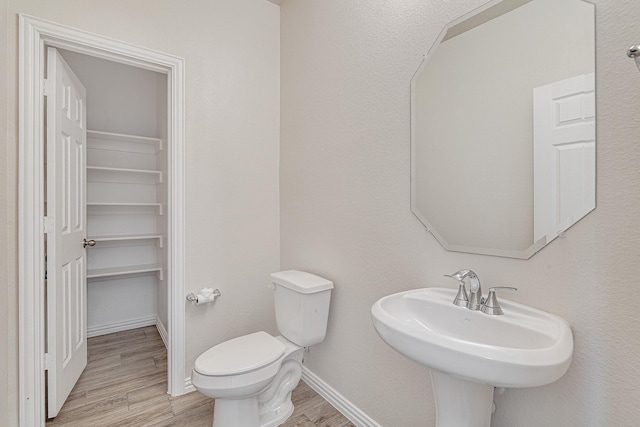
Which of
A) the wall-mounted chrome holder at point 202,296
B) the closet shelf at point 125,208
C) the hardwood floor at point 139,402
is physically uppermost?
the closet shelf at point 125,208

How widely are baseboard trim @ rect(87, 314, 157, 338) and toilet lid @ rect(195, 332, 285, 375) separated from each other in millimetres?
1882

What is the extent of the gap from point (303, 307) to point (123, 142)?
97.6 inches

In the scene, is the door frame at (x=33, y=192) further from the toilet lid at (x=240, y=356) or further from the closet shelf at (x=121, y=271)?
the closet shelf at (x=121, y=271)

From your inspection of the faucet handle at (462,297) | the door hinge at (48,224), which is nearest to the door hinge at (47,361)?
the door hinge at (48,224)

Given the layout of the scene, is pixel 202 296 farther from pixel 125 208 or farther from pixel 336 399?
pixel 125 208

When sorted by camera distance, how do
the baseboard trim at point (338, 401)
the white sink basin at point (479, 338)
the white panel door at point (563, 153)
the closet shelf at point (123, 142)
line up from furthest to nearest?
the closet shelf at point (123, 142), the baseboard trim at point (338, 401), the white panel door at point (563, 153), the white sink basin at point (479, 338)

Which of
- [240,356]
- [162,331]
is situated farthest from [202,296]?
[162,331]

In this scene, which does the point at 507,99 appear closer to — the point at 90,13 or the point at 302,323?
the point at 302,323

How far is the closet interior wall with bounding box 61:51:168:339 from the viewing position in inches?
110

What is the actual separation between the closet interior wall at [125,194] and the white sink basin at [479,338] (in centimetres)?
235

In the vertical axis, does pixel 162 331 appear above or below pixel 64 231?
below

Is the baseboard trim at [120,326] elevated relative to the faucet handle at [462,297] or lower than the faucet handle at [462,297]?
lower

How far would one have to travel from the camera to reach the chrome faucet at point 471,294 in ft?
3.50

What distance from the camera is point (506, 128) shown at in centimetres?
111
